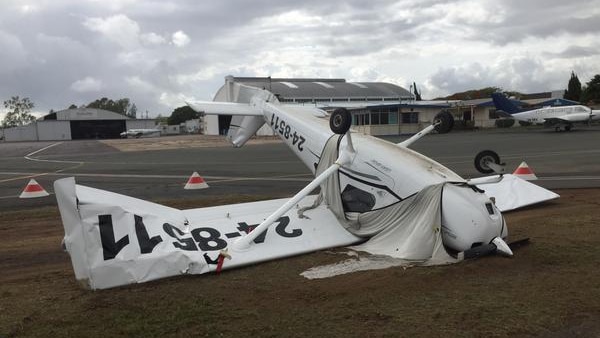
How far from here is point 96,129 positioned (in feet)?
366

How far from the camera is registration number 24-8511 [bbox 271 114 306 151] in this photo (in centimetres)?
949

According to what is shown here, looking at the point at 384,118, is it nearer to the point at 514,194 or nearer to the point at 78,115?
the point at 514,194

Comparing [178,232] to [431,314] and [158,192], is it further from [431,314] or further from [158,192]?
[158,192]

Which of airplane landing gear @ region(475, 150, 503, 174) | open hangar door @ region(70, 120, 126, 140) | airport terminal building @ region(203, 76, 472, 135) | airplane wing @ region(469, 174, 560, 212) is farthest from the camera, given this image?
open hangar door @ region(70, 120, 126, 140)

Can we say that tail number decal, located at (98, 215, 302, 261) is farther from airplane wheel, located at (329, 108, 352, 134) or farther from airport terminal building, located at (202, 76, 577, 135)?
airport terminal building, located at (202, 76, 577, 135)

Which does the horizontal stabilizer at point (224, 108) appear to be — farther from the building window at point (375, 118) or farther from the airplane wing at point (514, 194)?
the building window at point (375, 118)

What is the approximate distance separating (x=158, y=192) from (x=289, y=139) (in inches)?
242

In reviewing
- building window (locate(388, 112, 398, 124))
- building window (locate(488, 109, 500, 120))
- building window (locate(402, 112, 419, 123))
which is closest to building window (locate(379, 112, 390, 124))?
building window (locate(388, 112, 398, 124))

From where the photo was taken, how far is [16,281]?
608 centimetres

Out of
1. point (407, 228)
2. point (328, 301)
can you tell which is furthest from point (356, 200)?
point (328, 301)

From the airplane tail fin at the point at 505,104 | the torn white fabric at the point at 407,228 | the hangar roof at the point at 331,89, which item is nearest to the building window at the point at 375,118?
the airplane tail fin at the point at 505,104

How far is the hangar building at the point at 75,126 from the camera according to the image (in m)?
103

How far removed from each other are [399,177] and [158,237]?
136 inches

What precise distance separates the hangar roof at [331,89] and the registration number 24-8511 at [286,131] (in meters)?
61.8
